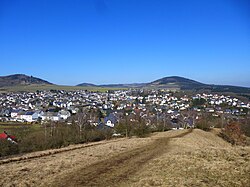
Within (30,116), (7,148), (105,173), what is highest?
(105,173)

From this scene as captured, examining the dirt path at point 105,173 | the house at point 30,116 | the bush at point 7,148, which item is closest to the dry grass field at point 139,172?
the dirt path at point 105,173

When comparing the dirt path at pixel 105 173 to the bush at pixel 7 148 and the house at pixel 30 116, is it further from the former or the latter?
the house at pixel 30 116

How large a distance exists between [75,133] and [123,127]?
27.2 ft

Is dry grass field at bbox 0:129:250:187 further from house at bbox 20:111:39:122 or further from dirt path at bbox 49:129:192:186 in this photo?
house at bbox 20:111:39:122

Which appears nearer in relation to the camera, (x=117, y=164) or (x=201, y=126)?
(x=117, y=164)

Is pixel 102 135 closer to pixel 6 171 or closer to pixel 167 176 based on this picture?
pixel 6 171

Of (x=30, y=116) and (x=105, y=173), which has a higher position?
(x=105, y=173)

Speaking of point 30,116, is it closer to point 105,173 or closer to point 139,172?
point 105,173

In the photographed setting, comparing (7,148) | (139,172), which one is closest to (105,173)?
(139,172)

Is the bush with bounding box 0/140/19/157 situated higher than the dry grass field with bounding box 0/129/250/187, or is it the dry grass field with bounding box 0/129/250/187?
the dry grass field with bounding box 0/129/250/187

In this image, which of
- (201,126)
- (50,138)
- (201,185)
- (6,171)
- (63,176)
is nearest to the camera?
(201,185)

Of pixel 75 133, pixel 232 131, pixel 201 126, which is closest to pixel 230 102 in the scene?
pixel 201 126

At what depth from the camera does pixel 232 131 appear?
4025cm

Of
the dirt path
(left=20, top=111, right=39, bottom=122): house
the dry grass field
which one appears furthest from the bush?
(left=20, top=111, right=39, bottom=122): house
